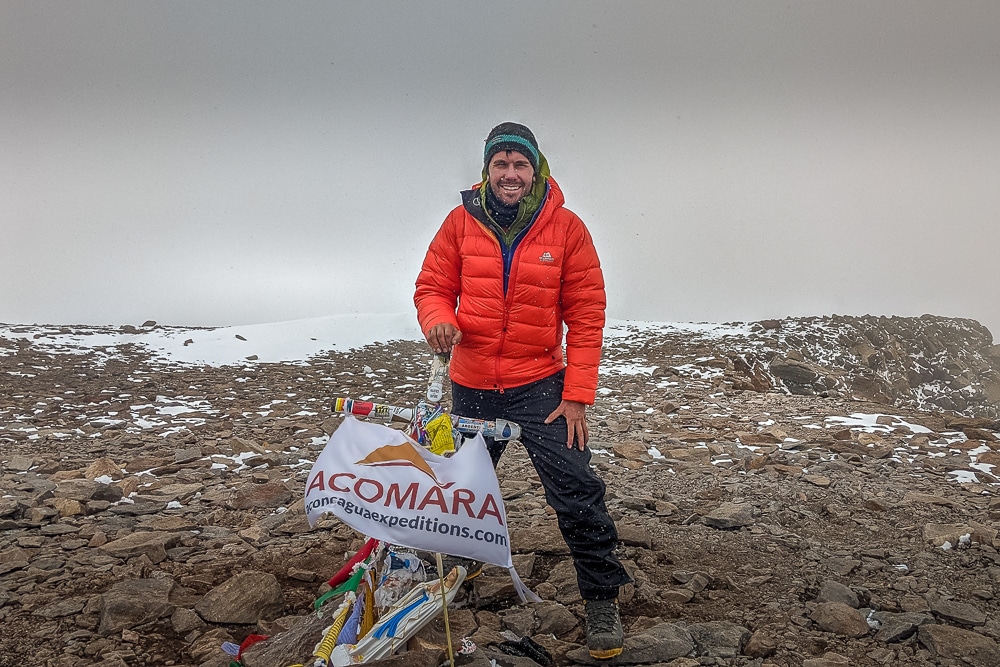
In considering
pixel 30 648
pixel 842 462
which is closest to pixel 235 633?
pixel 30 648

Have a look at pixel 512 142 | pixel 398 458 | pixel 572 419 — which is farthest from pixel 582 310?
pixel 398 458

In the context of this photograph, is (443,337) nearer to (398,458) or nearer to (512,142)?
(398,458)

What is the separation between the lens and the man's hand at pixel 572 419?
2770mm

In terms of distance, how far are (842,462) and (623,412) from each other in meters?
2.62

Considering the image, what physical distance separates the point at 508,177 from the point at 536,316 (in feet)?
2.02

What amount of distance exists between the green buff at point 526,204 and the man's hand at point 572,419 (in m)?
0.77

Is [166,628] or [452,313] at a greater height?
[452,313]

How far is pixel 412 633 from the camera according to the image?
2201 millimetres

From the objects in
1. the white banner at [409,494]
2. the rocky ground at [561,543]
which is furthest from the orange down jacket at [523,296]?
the rocky ground at [561,543]

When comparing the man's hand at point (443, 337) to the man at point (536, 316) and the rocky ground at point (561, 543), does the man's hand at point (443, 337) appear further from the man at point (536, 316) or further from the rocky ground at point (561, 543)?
the rocky ground at point (561, 543)

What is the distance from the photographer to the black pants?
107 inches

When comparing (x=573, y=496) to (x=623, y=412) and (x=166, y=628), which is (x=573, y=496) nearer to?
(x=166, y=628)

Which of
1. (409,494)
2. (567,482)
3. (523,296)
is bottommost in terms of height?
(567,482)

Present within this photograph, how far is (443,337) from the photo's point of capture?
2.55 meters
